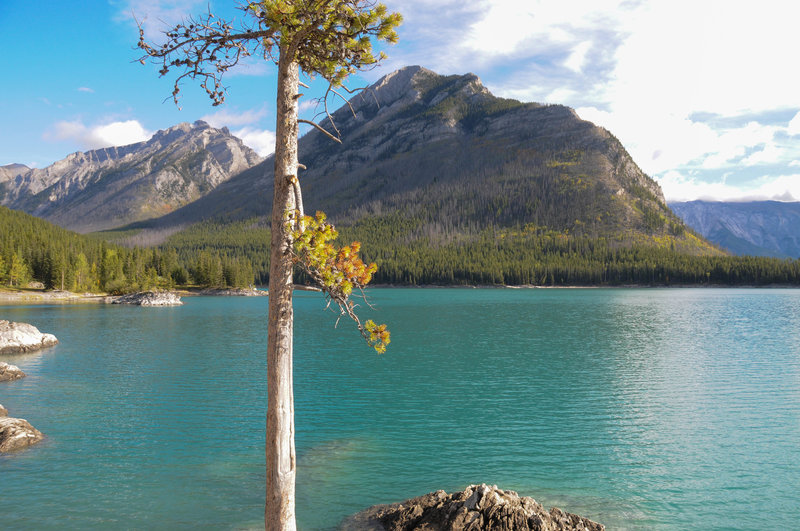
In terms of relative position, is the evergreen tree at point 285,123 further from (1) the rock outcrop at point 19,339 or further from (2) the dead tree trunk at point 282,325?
(1) the rock outcrop at point 19,339

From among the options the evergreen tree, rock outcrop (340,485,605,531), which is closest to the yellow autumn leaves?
the evergreen tree

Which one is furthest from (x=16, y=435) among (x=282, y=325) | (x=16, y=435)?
(x=282, y=325)

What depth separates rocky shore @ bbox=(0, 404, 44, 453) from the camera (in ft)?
82.1

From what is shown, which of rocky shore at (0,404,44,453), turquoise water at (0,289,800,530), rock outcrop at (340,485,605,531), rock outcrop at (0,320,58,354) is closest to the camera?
rock outcrop at (340,485,605,531)

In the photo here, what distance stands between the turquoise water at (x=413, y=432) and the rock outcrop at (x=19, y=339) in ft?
11.1

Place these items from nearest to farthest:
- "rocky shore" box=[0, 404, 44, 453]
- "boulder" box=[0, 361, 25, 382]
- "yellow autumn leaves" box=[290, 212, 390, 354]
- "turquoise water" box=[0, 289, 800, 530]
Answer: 1. "yellow autumn leaves" box=[290, 212, 390, 354]
2. "turquoise water" box=[0, 289, 800, 530]
3. "rocky shore" box=[0, 404, 44, 453]
4. "boulder" box=[0, 361, 25, 382]

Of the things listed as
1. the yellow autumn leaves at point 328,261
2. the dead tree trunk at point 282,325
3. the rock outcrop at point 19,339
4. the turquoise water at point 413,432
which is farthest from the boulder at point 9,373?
the yellow autumn leaves at point 328,261

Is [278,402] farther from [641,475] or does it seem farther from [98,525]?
[641,475]

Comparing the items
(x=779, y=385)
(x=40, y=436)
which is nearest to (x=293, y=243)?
(x=40, y=436)

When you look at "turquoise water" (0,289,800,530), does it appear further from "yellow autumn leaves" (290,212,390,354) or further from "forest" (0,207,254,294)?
"forest" (0,207,254,294)

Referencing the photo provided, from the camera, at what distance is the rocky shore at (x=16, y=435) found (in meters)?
25.0

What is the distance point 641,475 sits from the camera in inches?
877

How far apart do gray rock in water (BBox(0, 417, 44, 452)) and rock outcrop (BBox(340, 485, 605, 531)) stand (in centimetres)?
1876

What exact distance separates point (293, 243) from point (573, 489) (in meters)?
17.4
